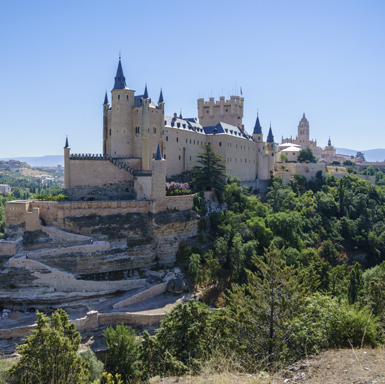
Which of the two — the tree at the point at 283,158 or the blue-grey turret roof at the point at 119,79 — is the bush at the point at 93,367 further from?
the tree at the point at 283,158

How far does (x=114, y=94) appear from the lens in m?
50.3

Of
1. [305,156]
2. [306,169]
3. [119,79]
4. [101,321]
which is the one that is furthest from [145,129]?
[305,156]

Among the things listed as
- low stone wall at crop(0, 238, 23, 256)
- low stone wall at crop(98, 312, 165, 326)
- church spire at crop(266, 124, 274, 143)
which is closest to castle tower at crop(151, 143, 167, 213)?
low stone wall at crop(98, 312, 165, 326)

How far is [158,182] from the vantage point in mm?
44500

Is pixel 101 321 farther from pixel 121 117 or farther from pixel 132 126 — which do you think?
pixel 121 117

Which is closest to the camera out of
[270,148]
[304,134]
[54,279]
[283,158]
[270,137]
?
[54,279]

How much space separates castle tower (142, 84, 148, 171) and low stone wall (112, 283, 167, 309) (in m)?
17.9

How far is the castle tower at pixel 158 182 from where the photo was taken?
44.1 metres

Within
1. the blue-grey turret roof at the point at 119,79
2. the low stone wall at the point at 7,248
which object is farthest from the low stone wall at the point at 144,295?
the blue-grey turret roof at the point at 119,79

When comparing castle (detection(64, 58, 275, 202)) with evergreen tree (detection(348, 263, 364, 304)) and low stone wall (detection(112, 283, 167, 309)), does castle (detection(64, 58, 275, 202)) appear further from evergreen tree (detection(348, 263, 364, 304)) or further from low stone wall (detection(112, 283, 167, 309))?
evergreen tree (detection(348, 263, 364, 304))

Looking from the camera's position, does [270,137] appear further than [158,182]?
Yes

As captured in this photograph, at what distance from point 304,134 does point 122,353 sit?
461 feet

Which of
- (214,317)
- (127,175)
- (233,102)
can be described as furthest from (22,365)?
(233,102)

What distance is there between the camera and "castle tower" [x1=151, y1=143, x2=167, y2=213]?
1737 inches
